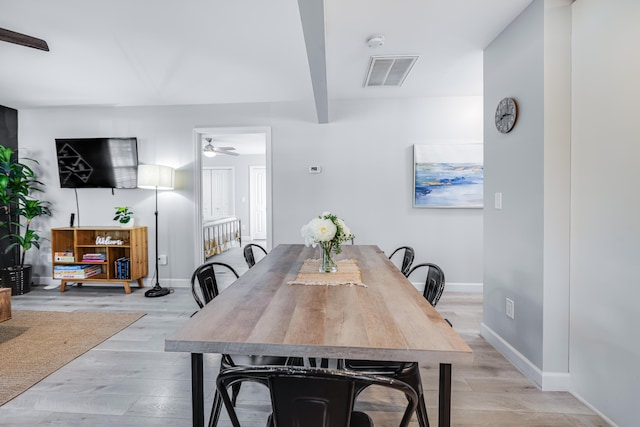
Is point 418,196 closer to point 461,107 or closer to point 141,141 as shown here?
point 461,107

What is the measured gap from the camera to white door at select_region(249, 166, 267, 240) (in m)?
9.34

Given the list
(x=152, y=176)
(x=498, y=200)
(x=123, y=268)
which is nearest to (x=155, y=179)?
(x=152, y=176)

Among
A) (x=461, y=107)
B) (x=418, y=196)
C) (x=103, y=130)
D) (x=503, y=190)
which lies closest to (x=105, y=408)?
(x=503, y=190)

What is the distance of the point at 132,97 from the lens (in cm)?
406

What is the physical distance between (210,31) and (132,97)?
2089mm

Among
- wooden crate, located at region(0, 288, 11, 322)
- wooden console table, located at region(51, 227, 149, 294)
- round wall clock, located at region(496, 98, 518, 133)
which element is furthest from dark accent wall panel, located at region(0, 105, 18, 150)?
round wall clock, located at region(496, 98, 518, 133)

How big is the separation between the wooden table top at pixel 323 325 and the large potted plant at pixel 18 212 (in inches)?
161

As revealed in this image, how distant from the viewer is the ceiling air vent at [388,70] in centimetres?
299

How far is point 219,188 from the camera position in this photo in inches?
369

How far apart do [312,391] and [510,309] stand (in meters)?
2.12

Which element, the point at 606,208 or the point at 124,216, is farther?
the point at 124,216

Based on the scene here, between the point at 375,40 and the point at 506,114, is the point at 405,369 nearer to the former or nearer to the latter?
the point at 506,114

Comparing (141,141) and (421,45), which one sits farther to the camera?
(141,141)

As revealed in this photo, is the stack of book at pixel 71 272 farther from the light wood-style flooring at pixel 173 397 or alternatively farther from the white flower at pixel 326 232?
the white flower at pixel 326 232
